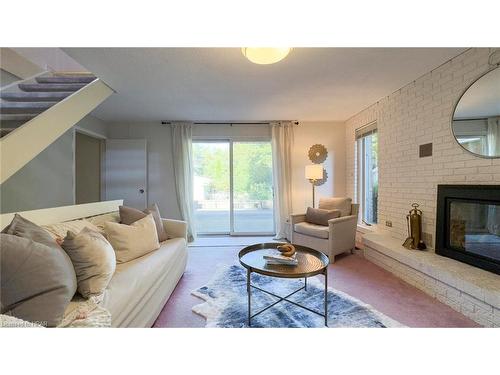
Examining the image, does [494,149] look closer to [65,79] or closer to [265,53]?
[265,53]

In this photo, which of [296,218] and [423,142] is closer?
[423,142]

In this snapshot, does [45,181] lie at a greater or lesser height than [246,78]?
lesser

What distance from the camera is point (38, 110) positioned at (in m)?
2.37

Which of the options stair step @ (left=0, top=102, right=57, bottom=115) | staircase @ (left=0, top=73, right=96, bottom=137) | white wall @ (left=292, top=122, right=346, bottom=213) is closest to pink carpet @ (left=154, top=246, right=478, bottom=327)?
white wall @ (left=292, top=122, right=346, bottom=213)

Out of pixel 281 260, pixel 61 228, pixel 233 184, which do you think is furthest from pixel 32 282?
pixel 233 184

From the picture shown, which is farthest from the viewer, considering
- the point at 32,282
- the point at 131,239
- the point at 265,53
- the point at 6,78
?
the point at 6,78

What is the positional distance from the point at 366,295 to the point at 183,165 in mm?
3565

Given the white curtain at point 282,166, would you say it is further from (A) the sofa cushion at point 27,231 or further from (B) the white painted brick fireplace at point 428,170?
(A) the sofa cushion at point 27,231

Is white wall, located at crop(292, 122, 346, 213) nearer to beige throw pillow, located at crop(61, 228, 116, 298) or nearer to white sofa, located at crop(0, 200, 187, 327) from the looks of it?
white sofa, located at crop(0, 200, 187, 327)

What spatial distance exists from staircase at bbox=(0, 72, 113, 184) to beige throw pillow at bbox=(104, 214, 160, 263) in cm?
84
